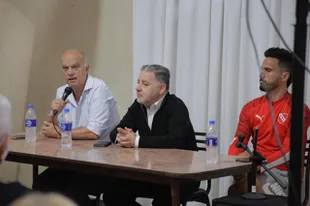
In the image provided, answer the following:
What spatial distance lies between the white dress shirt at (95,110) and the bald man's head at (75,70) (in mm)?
50

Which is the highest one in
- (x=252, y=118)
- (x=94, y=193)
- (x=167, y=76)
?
(x=167, y=76)

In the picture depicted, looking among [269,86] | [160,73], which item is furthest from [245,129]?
[160,73]

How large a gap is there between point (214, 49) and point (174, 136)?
3.48 ft

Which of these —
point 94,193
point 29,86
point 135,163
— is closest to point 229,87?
point 94,193

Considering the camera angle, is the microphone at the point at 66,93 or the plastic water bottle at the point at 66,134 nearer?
the plastic water bottle at the point at 66,134

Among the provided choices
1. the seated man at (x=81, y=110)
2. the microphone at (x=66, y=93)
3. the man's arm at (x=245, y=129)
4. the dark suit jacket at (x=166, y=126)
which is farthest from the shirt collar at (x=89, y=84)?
the man's arm at (x=245, y=129)

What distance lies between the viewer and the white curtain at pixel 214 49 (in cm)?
354

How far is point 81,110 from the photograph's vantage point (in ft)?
11.7

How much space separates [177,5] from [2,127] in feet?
9.64

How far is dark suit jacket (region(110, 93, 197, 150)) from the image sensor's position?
9.61 ft

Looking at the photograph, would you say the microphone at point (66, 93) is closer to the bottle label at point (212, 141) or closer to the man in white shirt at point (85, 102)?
the man in white shirt at point (85, 102)

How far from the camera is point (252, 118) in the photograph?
327 centimetres

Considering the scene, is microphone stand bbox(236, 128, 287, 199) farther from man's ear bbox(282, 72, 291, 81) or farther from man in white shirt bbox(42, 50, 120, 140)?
man in white shirt bbox(42, 50, 120, 140)

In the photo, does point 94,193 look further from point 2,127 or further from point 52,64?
point 2,127
